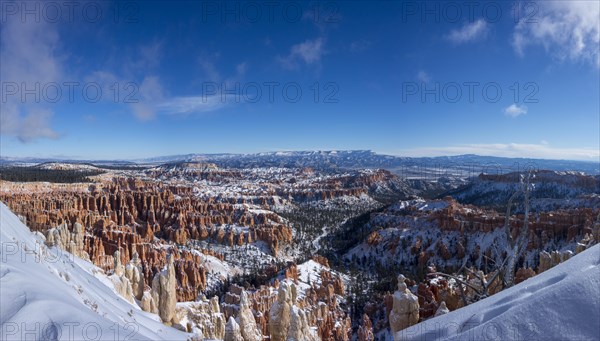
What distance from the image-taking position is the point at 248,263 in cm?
5112

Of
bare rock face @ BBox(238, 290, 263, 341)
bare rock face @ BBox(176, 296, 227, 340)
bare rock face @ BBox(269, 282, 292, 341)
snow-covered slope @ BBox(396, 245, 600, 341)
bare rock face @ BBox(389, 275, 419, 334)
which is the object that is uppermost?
snow-covered slope @ BBox(396, 245, 600, 341)

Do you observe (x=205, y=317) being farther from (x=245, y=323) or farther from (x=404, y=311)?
(x=404, y=311)

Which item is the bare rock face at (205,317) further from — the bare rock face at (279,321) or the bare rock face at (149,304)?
the bare rock face at (279,321)

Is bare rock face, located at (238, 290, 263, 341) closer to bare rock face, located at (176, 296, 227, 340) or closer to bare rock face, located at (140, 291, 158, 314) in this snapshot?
bare rock face, located at (176, 296, 227, 340)

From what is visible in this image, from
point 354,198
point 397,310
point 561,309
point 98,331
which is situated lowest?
point 354,198

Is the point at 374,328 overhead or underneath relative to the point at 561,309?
underneath

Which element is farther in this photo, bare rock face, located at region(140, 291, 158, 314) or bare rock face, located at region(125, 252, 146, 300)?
bare rock face, located at region(125, 252, 146, 300)

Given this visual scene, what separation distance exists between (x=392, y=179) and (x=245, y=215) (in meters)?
117

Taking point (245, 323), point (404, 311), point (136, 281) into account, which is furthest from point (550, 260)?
point (136, 281)

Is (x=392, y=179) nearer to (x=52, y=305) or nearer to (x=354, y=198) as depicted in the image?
(x=354, y=198)

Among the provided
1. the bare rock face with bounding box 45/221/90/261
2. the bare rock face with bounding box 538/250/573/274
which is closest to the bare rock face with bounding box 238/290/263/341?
the bare rock face with bounding box 45/221/90/261

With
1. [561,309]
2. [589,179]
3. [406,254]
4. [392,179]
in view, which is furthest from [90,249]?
[392,179]

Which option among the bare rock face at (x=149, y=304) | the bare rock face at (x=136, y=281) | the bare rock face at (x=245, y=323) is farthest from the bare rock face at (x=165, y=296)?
the bare rock face at (x=245, y=323)

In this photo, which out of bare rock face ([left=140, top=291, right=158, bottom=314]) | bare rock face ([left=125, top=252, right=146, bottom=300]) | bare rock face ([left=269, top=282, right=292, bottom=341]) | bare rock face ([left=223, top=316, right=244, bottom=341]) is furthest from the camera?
bare rock face ([left=125, top=252, right=146, bottom=300])
